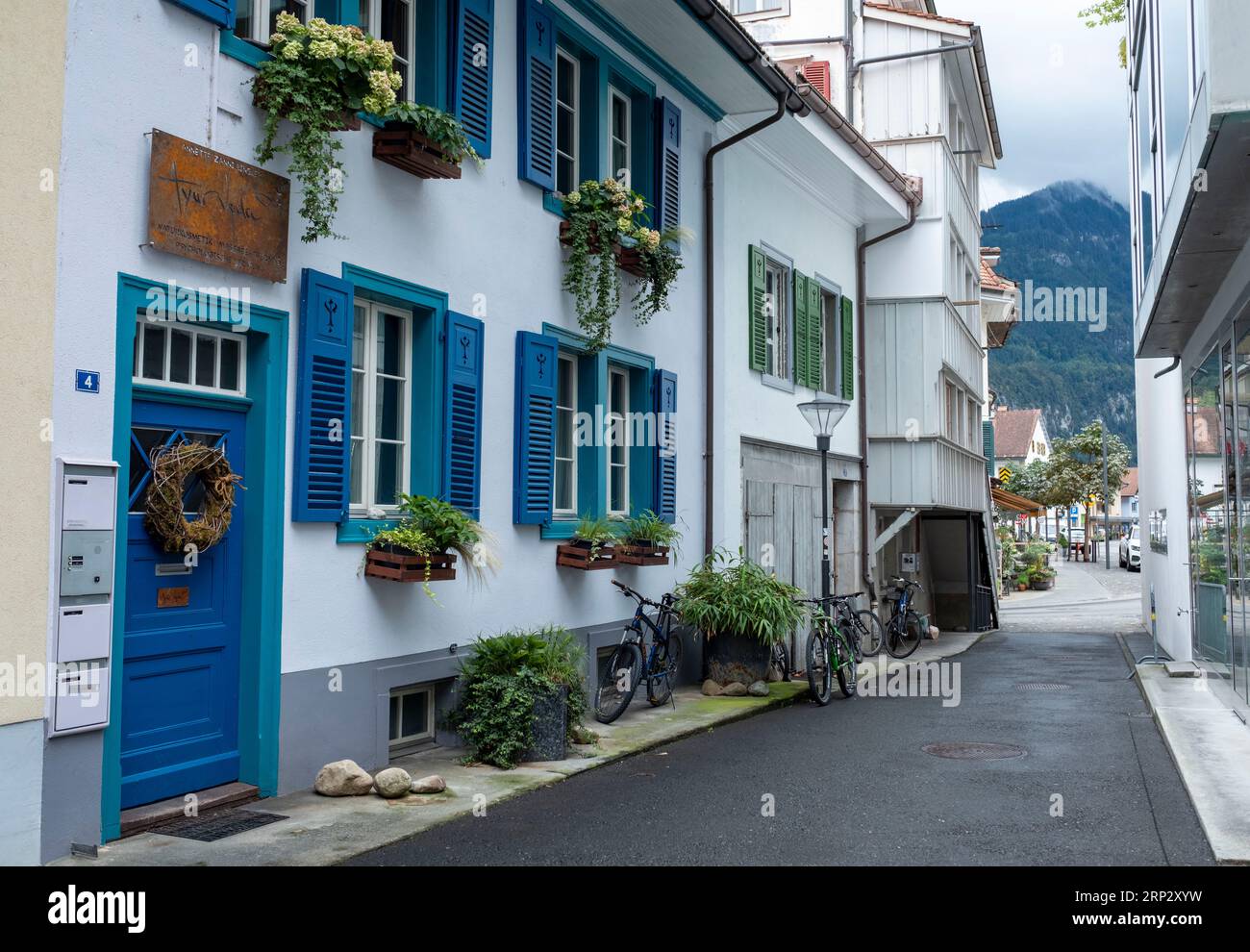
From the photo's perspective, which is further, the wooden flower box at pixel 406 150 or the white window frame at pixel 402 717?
the white window frame at pixel 402 717

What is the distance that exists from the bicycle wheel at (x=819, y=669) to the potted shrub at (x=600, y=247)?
371 cm

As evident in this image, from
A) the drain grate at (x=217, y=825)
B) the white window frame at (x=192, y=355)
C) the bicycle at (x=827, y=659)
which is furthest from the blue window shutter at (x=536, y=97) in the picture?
the drain grate at (x=217, y=825)

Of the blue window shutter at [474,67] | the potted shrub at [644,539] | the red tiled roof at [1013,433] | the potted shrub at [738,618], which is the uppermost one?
the red tiled roof at [1013,433]

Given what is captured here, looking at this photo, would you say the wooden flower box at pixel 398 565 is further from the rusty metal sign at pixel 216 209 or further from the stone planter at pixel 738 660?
the stone planter at pixel 738 660

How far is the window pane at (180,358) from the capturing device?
264 inches

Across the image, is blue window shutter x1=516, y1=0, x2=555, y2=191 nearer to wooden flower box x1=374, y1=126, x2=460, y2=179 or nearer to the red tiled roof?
wooden flower box x1=374, y1=126, x2=460, y2=179

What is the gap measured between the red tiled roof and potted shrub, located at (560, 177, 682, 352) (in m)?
108

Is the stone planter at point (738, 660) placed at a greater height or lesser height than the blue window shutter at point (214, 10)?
lesser

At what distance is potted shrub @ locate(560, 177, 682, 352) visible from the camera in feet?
34.4

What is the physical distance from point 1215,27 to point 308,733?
6.35 metres

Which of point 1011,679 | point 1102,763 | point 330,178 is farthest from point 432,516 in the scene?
point 1011,679

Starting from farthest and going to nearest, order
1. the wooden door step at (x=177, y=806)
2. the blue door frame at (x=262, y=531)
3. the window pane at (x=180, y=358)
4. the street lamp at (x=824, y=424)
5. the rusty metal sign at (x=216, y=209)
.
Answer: the street lamp at (x=824, y=424), the blue door frame at (x=262, y=531), the window pane at (x=180, y=358), the rusty metal sign at (x=216, y=209), the wooden door step at (x=177, y=806)

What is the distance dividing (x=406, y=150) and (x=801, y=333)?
30.3 feet

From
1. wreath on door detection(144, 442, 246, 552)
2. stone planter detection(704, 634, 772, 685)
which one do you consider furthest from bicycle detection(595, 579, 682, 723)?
wreath on door detection(144, 442, 246, 552)
